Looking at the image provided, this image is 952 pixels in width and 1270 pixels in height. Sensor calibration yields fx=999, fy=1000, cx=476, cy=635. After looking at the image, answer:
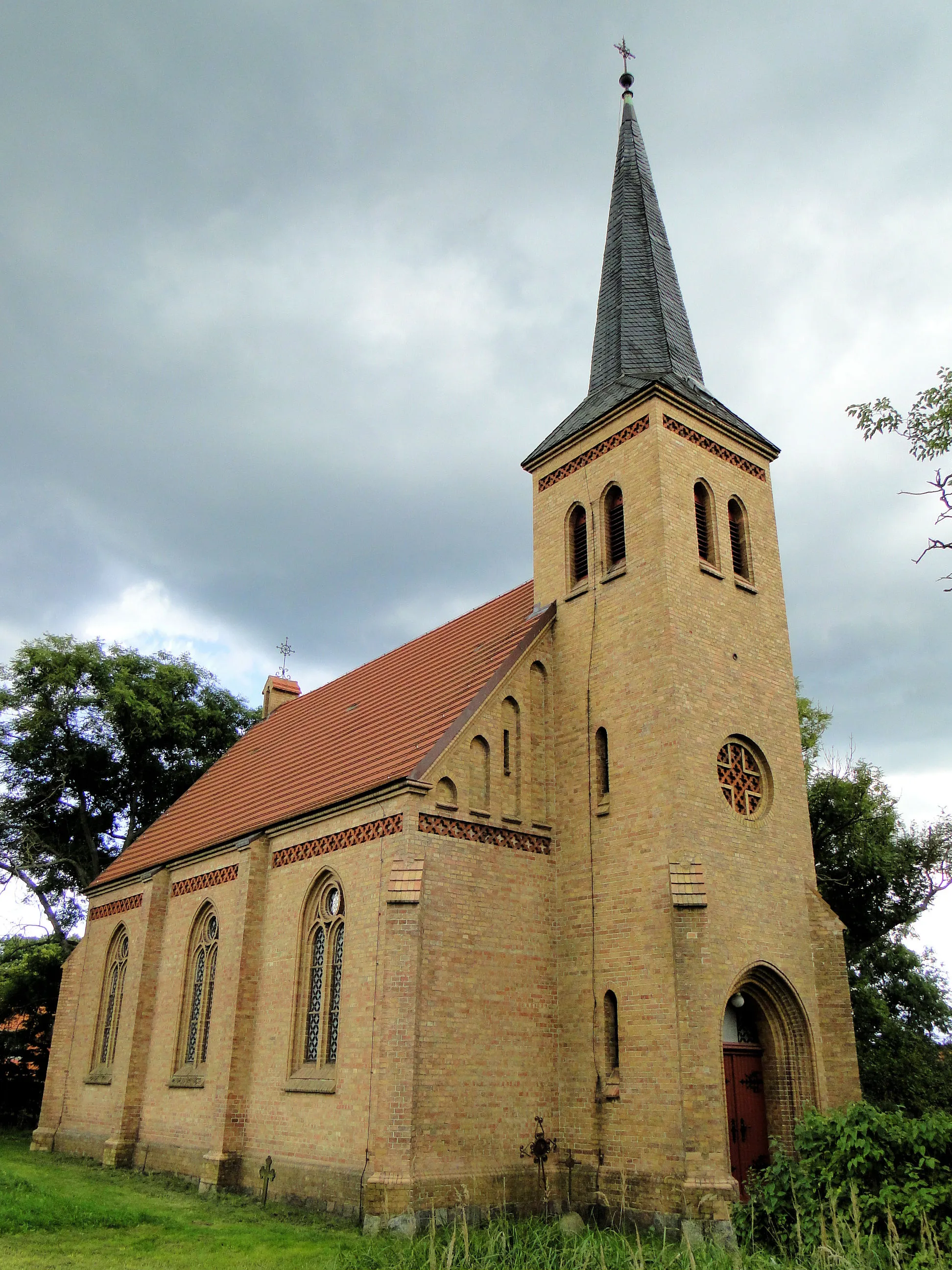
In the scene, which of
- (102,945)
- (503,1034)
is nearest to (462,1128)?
(503,1034)

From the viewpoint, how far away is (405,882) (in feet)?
47.3

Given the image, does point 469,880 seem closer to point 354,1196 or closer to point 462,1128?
point 462,1128

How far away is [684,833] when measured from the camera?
49.2ft

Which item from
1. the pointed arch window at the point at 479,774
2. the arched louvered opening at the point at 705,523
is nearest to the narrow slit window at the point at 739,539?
the arched louvered opening at the point at 705,523

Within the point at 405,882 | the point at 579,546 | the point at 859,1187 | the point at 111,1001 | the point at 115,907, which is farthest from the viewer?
the point at 115,907

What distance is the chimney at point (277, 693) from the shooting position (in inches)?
1286

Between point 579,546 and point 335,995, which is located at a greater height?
point 579,546

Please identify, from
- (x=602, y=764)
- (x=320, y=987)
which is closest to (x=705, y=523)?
(x=602, y=764)

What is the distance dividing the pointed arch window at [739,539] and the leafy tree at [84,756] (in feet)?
67.8

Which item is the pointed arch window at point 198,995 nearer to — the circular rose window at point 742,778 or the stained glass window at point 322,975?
the stained glass window at point 322,975

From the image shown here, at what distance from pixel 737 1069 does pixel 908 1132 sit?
13.0ft

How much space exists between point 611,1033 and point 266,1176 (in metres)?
6.00

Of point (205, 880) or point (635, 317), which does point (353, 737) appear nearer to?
point (205, 880)

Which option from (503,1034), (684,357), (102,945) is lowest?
(503,1034)
